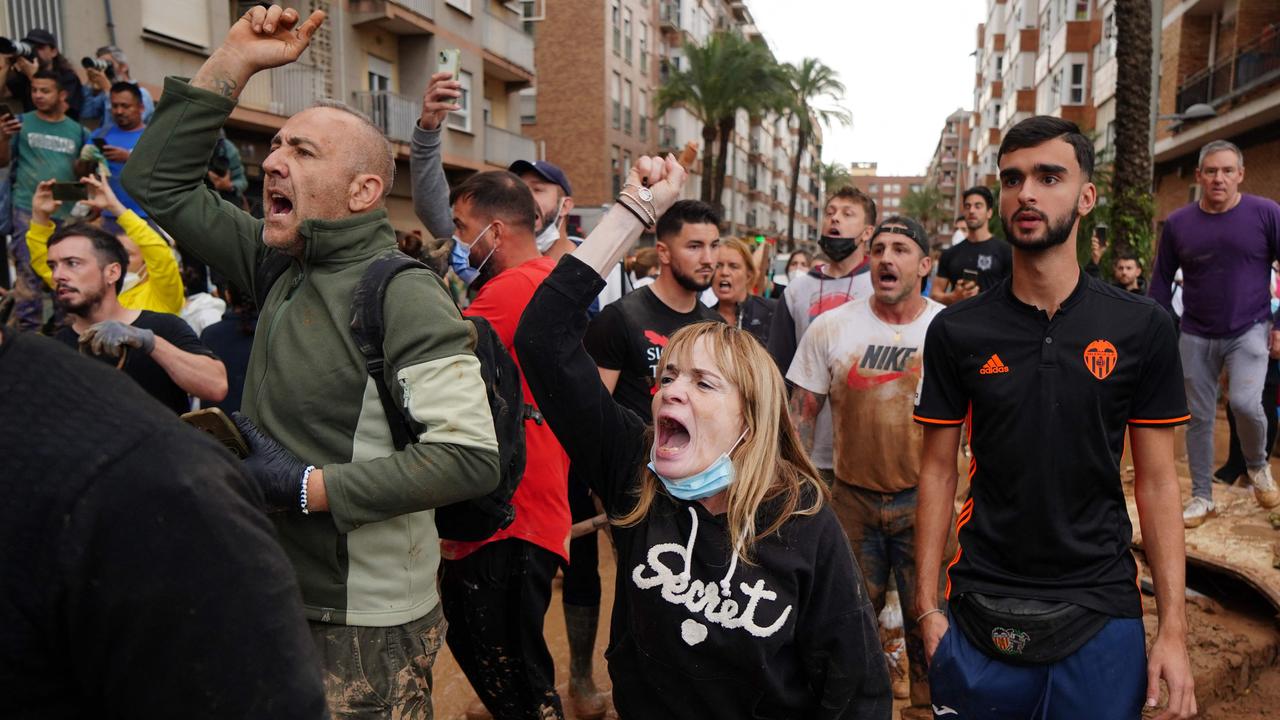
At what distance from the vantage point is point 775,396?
2.54 metres

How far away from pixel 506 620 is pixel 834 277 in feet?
10.9

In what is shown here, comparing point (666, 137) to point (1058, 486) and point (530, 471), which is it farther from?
point (1058, 486)

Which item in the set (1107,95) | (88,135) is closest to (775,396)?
(88,135)

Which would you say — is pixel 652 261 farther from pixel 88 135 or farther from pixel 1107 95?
pixel 1107 95

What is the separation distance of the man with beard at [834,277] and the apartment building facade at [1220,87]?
17167 millimetres

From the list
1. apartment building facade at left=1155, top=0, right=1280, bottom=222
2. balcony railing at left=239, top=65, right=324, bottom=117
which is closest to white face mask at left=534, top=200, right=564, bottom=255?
balcony railing at left=239, top=65, right=324, bottom=117

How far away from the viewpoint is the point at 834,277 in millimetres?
5863

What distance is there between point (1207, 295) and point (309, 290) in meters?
5.92

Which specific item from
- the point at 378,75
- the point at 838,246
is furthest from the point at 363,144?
the point at 378,75

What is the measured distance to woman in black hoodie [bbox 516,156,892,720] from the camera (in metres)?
2.30

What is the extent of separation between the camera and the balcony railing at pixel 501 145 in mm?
27406

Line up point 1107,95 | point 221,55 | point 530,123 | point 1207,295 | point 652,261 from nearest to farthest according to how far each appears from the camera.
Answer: point 221,55 < point 1207,295 < point 652,261 < point 1107,95 < point 530,123

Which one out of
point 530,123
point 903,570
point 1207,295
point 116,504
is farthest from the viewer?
point 530,123

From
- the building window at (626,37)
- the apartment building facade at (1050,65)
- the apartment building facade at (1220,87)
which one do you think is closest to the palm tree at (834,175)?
the apartment building facade at (1050,65)
